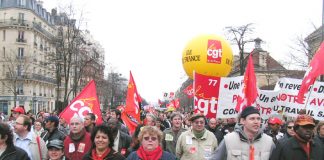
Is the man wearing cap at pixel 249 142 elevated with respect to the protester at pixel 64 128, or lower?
elevated

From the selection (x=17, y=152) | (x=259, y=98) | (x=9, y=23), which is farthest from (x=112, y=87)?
(x=17, y=152)

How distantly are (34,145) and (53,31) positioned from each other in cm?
8579

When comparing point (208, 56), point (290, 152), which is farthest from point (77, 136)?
point (208, 56)

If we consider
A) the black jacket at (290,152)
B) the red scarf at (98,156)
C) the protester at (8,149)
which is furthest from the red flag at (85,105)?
the black jacket at (290,152)

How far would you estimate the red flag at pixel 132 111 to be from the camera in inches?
467

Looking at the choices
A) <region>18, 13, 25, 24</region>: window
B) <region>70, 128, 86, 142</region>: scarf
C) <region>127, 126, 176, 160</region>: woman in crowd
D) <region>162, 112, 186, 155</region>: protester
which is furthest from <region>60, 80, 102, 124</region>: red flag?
<region>18, 13, 25, 24</region>: window

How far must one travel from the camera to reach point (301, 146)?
523cm

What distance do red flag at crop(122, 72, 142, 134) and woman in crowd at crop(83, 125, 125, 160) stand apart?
20.5ft

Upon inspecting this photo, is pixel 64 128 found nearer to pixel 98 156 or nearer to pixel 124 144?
pixel 124 144

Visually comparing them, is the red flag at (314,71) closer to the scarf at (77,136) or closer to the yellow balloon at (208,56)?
the scarf at (77,136)

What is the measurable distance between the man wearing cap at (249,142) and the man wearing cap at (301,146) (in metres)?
0.14

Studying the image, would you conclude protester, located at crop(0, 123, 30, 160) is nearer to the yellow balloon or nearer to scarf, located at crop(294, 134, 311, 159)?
scarf, located at crop(294, 134, 311, 159)

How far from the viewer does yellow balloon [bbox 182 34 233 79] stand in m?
16.9

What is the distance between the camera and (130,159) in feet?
17.2
